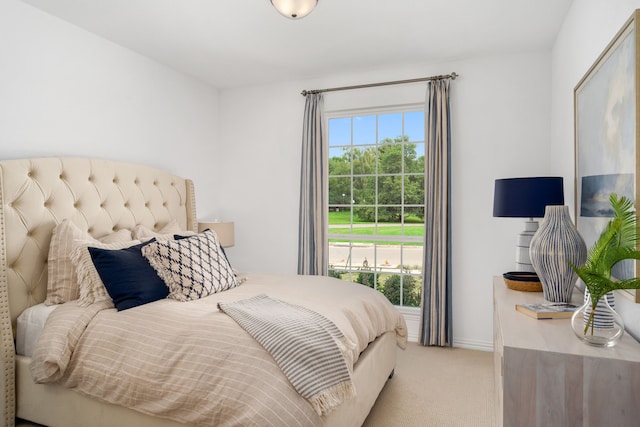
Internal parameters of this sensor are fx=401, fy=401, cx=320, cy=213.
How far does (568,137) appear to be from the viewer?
2.71m

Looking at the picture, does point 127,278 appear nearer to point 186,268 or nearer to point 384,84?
point 186,268

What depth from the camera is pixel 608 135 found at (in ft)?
5.68

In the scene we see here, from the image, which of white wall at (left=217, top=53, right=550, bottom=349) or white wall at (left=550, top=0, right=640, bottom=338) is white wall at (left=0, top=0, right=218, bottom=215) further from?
white wall at (left=550, top=0, right=640, bottom=338)

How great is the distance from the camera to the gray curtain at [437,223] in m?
3.64

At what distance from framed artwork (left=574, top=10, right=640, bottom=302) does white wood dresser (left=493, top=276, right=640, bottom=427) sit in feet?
0.90

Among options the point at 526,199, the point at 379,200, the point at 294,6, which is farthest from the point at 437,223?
the point at 294,6

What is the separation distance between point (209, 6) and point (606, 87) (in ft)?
7.74

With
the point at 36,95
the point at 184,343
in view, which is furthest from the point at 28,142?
the point at 184,343

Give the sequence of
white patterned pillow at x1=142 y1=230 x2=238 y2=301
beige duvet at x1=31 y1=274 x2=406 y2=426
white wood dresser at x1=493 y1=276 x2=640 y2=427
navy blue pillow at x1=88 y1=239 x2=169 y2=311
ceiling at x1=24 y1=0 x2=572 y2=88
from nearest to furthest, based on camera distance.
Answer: white wood dresser at x1=493 y1=276 x2=640 y2=427, beige duvet at x1=31 y1=274 x2=406 y2=426, navy blue pillow at x1=88 y1=239 x2=169 y2=311, white patterned pillow at x1=142 y1=230 x2=238 y2=301, ceiling at x1=24 y1=0 x2=572 y2=88

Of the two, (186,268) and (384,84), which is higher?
(384,84)

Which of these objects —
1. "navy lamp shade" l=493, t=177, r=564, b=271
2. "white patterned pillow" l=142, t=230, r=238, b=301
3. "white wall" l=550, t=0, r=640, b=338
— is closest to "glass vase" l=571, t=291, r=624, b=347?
"white wall" l=550, t=0, r=640, b=338

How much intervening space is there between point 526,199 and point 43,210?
10.2ft

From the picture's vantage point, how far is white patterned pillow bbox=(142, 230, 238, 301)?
2.40 metres

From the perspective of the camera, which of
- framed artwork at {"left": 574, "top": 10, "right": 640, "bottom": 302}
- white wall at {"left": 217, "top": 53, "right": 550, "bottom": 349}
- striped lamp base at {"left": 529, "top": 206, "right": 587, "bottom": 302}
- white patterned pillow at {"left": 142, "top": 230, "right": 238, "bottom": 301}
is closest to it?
framed artwork at {"left": 574, "top": 10, "right": 640, "bottom": 302}
